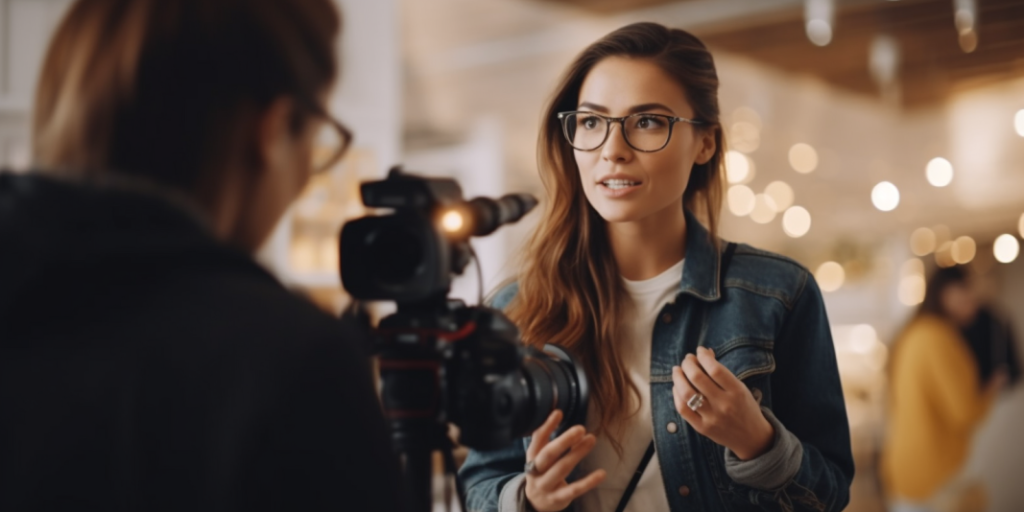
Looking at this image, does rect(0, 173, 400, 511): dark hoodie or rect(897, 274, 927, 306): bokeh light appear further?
rect(897, 274, 927, 306): bokeh light

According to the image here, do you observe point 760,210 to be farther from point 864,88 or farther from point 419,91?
point 419,91

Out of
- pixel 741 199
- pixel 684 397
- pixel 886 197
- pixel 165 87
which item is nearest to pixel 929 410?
pixel 886 197

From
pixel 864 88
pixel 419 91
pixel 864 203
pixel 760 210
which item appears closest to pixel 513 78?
pixel 419 91

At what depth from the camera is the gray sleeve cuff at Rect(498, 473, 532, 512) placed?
1.14 m

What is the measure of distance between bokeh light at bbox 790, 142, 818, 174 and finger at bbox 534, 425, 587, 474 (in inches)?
202

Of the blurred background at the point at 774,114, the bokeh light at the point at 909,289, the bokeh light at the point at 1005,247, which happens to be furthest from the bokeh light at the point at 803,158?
the bokeh light at the point at 909,289

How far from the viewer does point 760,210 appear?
23.1ft

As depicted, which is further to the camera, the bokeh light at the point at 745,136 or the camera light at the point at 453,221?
the bokeh light at the point at 745,136

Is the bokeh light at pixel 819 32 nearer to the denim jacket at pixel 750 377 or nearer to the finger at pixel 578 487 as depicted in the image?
the denim jacket at pixel 750 377

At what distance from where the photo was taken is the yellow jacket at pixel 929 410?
167 inches

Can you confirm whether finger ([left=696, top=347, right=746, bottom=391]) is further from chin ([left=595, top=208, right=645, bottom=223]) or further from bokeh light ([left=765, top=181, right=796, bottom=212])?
bokeh light ([left=765, top=181, right=796, bottom=212])

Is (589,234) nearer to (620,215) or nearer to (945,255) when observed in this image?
(620,215)

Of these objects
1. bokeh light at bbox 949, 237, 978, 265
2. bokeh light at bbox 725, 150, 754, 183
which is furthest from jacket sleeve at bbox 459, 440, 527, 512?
bokeh light at bbox 949, 237, 978, 265

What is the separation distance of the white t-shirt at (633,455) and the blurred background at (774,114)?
11.9 inches
